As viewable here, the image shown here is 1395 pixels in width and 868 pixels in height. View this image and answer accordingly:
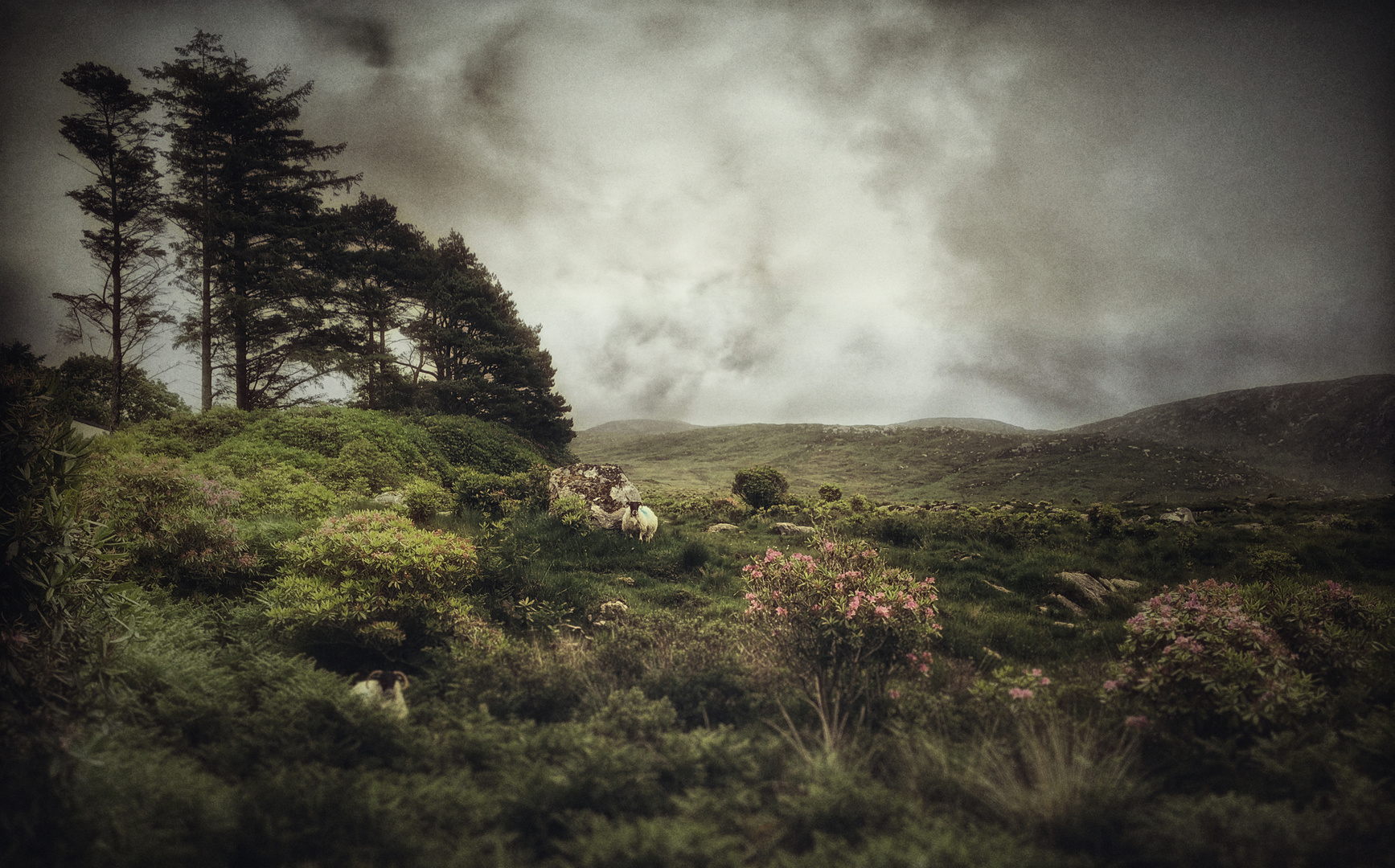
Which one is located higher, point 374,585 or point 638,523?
point 638,523

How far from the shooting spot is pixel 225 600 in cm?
507

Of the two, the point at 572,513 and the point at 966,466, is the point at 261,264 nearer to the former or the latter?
the point at 572,513

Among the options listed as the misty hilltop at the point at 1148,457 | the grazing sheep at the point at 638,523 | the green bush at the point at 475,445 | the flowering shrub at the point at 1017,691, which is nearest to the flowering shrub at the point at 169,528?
the grazing sheep at the point at 638,523

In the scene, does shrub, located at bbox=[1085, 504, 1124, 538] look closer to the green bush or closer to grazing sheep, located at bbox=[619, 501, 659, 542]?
grazing sheep, located at bbox=[619, 501, 659, 542]

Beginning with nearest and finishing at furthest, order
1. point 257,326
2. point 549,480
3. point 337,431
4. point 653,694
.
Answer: point 653,694
point 549,480
point 337,431
point 257,326

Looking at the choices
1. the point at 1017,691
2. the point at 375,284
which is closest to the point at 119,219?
the point at 375,284

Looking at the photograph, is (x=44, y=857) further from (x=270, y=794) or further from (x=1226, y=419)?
(x=1226, y=419)

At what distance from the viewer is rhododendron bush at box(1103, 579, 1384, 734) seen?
3230mm

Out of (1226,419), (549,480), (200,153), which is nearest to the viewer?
(549,480)

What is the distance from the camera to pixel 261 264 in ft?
45.9

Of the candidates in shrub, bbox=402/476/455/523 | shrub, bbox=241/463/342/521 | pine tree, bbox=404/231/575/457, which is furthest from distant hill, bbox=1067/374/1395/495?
pine tree, bbox=404/231/575/457

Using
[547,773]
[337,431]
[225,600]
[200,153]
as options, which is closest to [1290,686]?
[547,773]

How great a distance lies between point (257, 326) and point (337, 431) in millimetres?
5956

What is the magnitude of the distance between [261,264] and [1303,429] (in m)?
46.9
